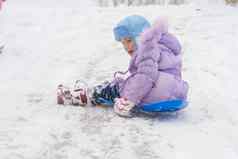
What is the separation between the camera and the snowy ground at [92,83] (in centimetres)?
361

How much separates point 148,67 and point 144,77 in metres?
0.07

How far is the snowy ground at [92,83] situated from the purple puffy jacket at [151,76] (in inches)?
6.2

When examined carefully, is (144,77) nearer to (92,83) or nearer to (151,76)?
(151,76)

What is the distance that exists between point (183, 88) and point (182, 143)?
0.63m

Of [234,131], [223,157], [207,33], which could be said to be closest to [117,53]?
[207,33]

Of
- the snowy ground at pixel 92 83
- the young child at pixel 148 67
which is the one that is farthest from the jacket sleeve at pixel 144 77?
the snowy ground at pixel 92 83

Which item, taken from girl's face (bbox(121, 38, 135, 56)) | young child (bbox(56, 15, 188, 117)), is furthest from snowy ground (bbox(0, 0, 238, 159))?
girl's face (bbox(121, 38, 135, 56))

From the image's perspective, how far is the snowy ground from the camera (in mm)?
3607

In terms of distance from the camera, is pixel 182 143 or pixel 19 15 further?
pixel 19 15

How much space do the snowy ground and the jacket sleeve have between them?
18 centimetres

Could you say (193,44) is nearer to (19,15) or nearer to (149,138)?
(19,15)

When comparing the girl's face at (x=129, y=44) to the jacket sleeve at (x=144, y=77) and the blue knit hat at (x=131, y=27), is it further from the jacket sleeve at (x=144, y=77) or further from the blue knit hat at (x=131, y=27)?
the jacket sleeve at (x=144, y=77)

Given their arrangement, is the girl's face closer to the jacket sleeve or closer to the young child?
the young child

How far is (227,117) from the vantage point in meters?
4.20
